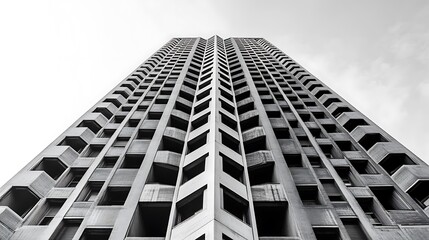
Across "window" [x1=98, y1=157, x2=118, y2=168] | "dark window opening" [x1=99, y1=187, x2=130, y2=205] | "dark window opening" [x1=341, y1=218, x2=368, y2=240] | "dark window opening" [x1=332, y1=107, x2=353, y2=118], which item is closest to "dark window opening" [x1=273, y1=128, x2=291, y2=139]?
"dark window opening" [x1=332, y1=107, x2=353, y2=118]

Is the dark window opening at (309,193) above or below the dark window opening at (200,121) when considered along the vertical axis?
below

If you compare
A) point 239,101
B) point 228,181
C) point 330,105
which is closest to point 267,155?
point 228,181

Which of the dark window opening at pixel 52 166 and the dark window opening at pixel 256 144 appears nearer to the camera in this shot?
the dark window opening at pixel 52 166

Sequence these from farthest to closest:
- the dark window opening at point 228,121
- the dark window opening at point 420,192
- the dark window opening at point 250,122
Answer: the dark window opening at point 250,122 → the dark window opening at point 228,121 → the dark window opening at point 420,192

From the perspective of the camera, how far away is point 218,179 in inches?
531

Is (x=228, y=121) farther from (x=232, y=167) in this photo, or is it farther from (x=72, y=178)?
(x=72, y=178)

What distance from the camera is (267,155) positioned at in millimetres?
17875

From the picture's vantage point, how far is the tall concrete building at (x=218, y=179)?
1327 centimetres

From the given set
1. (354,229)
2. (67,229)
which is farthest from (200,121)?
(354,229)

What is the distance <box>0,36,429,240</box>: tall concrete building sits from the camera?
13273mm

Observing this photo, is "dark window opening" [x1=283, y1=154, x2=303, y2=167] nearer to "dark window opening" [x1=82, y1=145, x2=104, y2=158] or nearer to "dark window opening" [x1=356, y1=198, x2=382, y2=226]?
"dark window opening" [x1=356, y1=198, x2=382, y2=226]

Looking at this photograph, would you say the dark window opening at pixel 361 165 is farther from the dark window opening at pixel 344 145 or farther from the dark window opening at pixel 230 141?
the dark window opening at pixel 230 141

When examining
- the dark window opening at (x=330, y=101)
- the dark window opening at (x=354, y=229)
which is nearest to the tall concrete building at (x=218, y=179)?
the dark window opening at (x=354, y=229)

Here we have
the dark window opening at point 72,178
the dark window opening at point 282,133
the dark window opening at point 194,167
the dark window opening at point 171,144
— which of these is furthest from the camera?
the dark window opening at point 282,133
